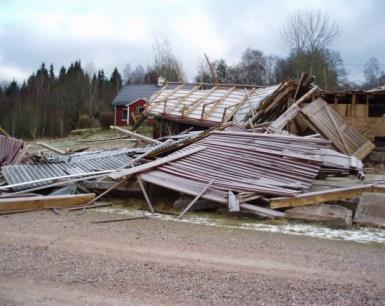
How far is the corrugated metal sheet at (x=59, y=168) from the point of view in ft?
34.8

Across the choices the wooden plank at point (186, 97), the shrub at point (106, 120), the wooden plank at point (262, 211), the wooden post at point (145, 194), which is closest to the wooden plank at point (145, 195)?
the wooden post at point (145, 194)

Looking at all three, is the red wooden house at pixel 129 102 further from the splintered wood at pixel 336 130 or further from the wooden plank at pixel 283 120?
the wooden plank at pixel 283 120

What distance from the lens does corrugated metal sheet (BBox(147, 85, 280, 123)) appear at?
1670 cm

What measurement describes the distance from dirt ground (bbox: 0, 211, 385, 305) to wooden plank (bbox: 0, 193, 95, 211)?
1.20 m

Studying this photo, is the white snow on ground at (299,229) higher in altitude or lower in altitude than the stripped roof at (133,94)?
lower

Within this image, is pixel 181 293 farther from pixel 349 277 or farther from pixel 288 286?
pixel 349 277

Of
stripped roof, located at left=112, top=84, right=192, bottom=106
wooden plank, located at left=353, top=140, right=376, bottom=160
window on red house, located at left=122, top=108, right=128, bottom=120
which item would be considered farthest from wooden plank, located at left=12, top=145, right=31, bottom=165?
window on red house, located at left=122, top=108, right=128, bottom=120

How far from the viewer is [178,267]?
5629 millimetres

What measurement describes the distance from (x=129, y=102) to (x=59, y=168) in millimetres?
37624

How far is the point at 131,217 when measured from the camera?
878 cm

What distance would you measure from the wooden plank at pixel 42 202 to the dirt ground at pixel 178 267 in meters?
1.20

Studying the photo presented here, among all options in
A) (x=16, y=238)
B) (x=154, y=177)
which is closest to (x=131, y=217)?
(x=154, y=177)

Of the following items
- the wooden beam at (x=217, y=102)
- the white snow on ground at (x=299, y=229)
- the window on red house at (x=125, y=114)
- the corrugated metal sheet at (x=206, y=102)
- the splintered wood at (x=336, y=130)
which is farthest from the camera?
the window on red house at (x=125, y=114)

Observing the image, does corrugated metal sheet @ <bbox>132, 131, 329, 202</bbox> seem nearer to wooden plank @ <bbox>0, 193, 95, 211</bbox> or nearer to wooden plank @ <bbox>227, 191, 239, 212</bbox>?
wooden plank @ <bbox>227, 191, 239, 212</bbox>
